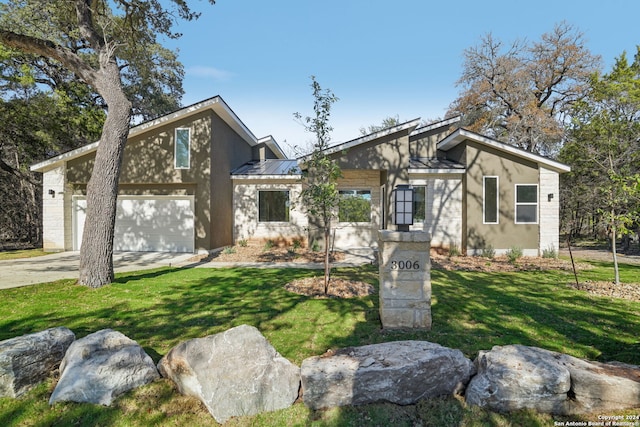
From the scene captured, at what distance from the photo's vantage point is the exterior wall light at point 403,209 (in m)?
4.63

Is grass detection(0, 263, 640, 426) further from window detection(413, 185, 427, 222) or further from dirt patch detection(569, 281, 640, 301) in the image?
window detection(413, 185, 427, 222)

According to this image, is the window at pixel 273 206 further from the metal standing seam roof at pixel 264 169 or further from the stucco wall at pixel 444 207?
the stucco wall at pixel 444 207

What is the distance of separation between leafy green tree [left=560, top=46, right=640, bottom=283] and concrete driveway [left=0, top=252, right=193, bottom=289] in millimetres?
11963

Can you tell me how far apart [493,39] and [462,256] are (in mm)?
17529

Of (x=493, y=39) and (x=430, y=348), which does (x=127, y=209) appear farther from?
(x=493, y=39)

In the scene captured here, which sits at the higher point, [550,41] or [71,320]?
[550,41]

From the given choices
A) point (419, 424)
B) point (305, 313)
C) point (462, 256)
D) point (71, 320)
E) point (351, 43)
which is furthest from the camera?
point (351, 43)

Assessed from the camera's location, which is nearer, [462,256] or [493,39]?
[462,256]

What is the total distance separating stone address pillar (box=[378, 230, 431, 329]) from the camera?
434cm

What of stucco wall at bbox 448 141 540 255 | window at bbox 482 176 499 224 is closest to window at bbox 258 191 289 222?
stucco wall at bbox 448 141 540 255

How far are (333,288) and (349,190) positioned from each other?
6956 mm

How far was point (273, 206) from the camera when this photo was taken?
13.6 metres

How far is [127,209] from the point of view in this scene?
40.2 feet

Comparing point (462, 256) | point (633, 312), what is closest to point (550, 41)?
point (462, 256)
